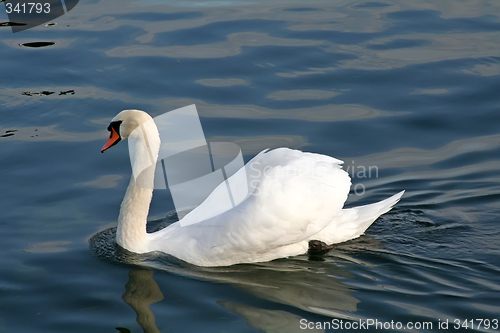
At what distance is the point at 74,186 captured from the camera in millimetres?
8281

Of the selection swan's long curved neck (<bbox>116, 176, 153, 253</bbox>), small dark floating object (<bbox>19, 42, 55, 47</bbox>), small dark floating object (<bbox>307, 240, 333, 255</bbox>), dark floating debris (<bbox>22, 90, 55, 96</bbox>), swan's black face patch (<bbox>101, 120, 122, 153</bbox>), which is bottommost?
small dark floating object (<bbox>307, 240, 333, 255</bbox>)

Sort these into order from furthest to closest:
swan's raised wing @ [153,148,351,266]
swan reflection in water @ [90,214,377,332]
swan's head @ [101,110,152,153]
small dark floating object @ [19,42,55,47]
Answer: small dark floating object @ [19,42,55,47] < swan's head @ [101,110,152,153] < swan's raised wing @ [153,148,351,266] < swan reflection in water @ [90,214,377,332]

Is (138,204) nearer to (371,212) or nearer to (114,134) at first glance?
(114,134)

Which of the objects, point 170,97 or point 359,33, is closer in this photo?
point 170,97

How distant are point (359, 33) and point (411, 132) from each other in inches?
157

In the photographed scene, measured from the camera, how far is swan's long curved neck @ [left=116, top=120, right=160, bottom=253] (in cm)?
682

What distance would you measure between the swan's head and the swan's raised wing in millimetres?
1108

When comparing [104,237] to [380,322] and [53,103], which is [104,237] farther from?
[53,103]

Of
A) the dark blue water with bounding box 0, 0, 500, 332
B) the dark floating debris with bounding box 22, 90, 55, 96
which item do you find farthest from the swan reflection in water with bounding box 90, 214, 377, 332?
the dark floating debris with bounding box 22, 90, 55, 96

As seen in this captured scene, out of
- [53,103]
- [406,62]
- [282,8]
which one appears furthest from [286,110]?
[282,8]

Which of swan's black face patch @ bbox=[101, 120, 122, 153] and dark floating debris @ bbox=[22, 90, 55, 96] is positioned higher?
swan's black face patch @ bbox=[101, 120, 122, 153]


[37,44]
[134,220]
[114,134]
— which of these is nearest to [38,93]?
[37,44]

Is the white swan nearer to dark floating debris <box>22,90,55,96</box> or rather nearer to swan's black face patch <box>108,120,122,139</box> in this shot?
swan's black face patch <box>108,120,122,139</box>

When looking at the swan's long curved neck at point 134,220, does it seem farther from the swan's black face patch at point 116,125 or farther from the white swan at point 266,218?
the swan's black face patch at point 116,125
